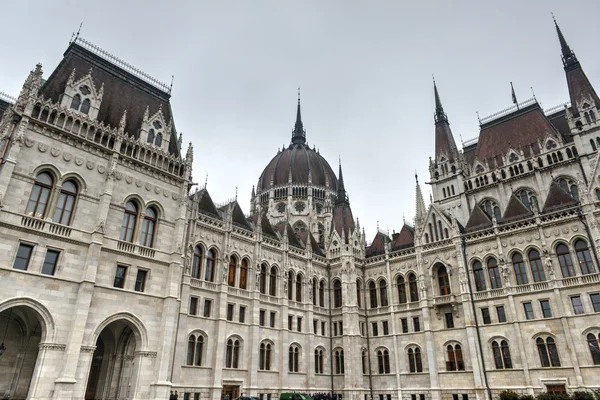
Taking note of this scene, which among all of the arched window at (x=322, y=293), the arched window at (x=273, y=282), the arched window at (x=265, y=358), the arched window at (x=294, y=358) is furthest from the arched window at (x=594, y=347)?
the arched window at (x=273, y=282)

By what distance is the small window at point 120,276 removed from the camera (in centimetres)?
2345

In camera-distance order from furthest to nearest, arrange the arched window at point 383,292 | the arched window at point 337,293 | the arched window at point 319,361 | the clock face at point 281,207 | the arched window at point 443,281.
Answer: the clock face at point 281,207, the arched window at point 337,293, the arched window at point 383,292, the arched window at point 319,361, the arched window at point 443,281

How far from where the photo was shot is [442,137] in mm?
49156

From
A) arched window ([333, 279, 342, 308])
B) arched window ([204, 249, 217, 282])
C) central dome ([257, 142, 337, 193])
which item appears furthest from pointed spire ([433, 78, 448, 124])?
arched window ([204, 249, 217, 282])

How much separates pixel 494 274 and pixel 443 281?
4.49m

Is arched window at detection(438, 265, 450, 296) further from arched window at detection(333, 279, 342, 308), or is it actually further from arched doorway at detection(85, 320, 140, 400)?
arched doorway at detection(85, 320, 140, 400)

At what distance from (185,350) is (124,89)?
18.8 meters

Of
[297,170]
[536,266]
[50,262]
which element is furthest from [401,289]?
[50,262]

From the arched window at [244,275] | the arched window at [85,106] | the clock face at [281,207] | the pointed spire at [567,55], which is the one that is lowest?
the arched window at [244,275]

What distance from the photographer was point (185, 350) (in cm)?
2762

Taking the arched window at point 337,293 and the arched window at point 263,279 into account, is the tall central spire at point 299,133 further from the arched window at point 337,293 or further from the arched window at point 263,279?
the arched window at point 263,279

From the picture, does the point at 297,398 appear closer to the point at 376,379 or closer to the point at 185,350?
the point at 185,350

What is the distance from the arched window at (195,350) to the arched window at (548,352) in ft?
81.0

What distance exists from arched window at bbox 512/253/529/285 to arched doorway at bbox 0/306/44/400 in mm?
32948
